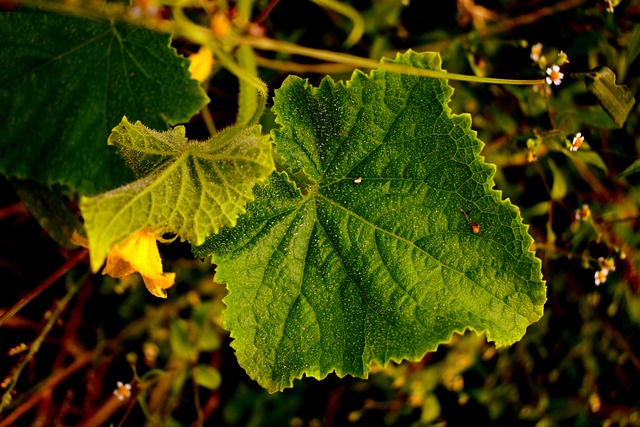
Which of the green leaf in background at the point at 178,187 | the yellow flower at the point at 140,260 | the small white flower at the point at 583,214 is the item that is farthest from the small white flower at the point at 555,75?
the yellow flower at the point at 140,260

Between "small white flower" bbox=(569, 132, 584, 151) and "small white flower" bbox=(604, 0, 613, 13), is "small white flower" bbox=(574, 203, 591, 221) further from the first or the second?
"small white flower" bbox=(604, 0, 613, 13)

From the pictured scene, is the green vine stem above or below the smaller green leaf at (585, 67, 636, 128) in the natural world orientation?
above

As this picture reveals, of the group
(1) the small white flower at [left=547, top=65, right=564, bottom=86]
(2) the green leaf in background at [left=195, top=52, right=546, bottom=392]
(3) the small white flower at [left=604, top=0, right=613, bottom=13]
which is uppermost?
(3) the small white flower at [left=604, top=0, right=613, bottom=13]

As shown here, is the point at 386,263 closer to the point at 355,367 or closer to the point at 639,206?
the point at 355,367

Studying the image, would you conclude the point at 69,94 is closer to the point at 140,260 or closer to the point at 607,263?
the point at 140,260

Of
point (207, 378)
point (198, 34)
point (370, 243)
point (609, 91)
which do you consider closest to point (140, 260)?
point (370, 243)

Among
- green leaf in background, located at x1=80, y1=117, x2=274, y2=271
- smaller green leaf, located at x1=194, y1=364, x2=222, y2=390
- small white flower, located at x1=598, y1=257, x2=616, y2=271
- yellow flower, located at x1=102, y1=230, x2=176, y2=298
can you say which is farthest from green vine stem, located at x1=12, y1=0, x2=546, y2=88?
smaller green leaf, located at x1=194, y1=364, x2=222, y2=390
